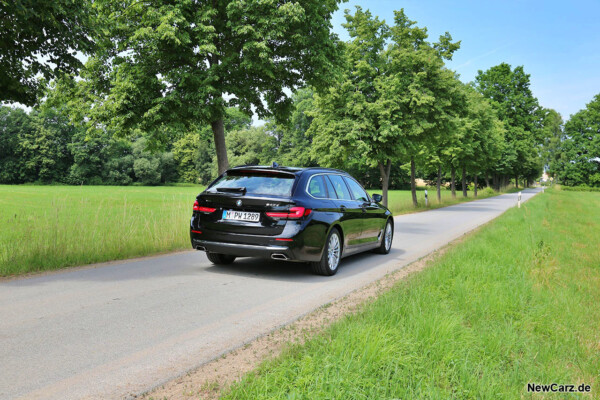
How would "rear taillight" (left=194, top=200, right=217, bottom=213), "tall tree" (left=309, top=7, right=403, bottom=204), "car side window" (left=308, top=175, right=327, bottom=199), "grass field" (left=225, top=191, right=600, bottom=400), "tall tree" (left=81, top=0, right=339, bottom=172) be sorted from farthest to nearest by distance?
"tall tree" (left=309, top=7, right=403, bottom=204), "tall tree" (left=81, top=0, right=339, bottom=172), "car side window" (left=308, top=175, right=327, bottom=199), "rear taillight" (left=194, top=200, right=217, bottom=213), "grass field" (left=225, top=191, right=600, bottom=400)

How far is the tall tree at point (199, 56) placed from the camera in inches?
433

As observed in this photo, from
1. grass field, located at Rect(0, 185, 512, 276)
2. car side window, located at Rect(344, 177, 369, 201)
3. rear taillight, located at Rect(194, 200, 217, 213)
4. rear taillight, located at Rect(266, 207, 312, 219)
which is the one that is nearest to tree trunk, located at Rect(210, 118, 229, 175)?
grass field, located at Rect(0, 185, 512, 276)

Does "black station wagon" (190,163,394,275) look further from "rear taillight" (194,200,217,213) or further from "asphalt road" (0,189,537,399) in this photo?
"asphalt road" (0,189,537,399)

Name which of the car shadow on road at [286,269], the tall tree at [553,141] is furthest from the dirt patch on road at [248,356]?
the tall tree at [553,141]

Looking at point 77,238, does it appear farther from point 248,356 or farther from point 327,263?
point 248,356

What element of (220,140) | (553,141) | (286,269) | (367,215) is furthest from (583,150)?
(286,269)

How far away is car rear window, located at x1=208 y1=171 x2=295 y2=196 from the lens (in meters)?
6.66

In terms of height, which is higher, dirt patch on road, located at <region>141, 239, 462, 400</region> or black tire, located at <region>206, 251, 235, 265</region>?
black tire, located at <region>206, 251, 235, 265</region>

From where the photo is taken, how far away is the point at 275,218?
6395 mm

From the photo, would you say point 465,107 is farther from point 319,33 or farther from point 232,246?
point 232,246

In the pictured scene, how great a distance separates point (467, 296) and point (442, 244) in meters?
6.05

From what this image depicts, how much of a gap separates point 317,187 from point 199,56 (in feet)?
23.3

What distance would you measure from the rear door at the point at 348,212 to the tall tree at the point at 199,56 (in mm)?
4512

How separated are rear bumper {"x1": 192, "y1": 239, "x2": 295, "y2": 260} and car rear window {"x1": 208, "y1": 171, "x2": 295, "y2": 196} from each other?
0.83 meters
